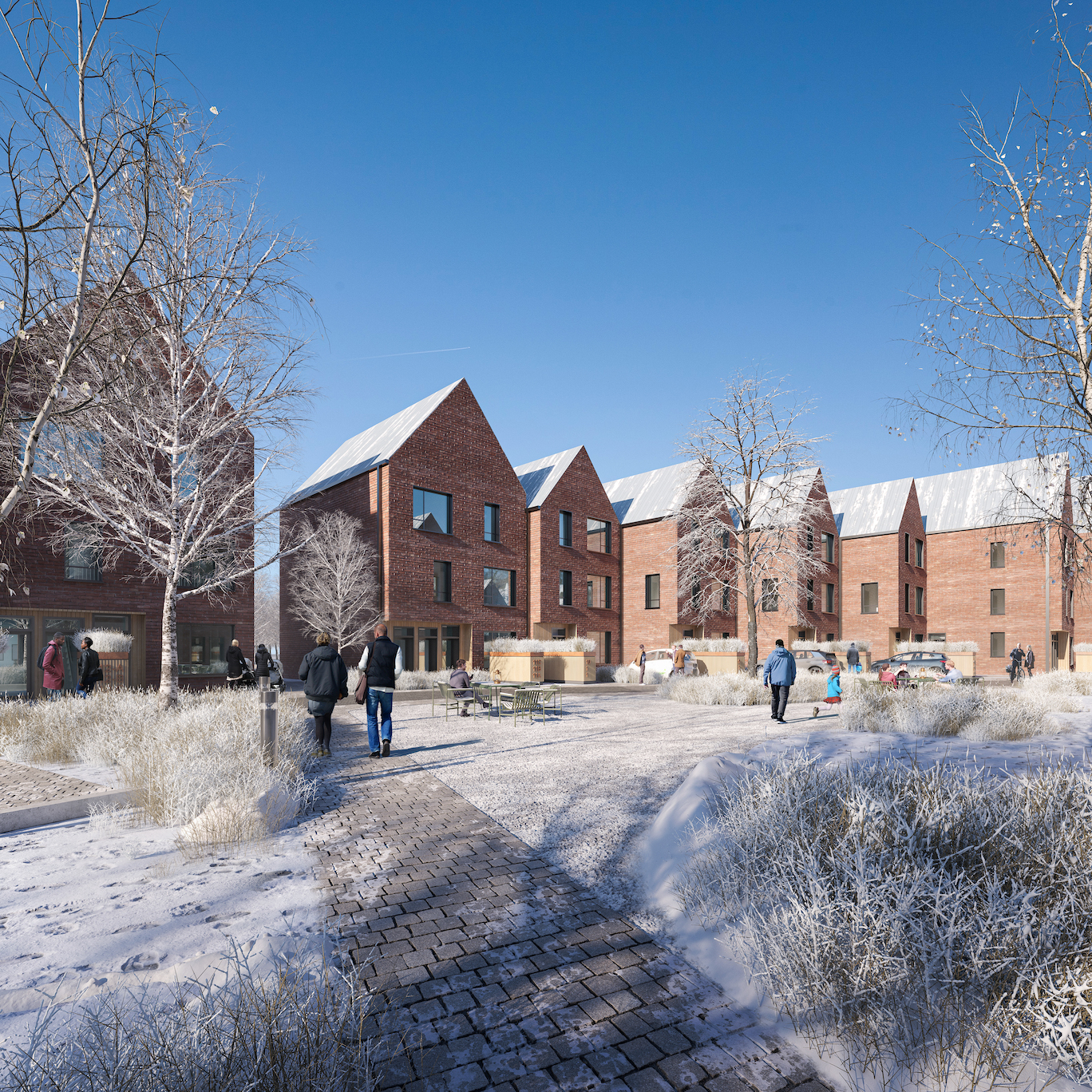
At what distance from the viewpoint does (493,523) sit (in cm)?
2916

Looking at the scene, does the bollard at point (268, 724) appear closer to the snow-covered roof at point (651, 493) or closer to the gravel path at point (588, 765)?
the gravel path at point (588, 765)

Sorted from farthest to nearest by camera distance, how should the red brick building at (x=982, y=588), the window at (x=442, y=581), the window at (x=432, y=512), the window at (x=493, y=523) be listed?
the red brick building at (x=982, y=588) → the window at (x=493, y=523) → the window at (x=442, y=581) → the window at (x=432, y=512)

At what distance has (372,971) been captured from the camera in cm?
332

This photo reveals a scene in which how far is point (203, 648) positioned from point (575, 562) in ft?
56.2

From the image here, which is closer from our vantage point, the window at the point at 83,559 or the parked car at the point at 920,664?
the window at the point at 83,559

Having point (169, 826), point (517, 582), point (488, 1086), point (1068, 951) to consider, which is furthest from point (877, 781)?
point (517, 582)

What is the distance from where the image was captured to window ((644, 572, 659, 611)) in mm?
33812

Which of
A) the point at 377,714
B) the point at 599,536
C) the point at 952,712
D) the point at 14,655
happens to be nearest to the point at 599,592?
the point at 599,536

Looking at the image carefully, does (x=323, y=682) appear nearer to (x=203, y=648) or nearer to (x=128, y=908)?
(x=128, y=908)

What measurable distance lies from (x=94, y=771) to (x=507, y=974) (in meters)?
7.09

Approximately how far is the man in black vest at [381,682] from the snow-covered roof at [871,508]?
38.9m

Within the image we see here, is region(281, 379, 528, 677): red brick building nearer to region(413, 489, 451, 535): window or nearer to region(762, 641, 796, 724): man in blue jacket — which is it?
region(413, 489, 451, 535): window

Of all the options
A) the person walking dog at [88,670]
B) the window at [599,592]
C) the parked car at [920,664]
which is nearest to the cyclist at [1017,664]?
the parked car at [920,664]

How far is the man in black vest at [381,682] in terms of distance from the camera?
909 centimetres
